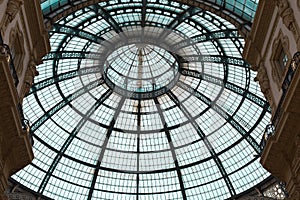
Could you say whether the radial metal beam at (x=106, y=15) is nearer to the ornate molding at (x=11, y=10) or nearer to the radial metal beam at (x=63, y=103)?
the radial metal beam at (x=63, y=103)

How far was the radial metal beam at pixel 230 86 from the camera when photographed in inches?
1355

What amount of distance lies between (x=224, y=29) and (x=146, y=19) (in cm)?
680

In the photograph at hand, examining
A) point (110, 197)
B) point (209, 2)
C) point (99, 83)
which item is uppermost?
point (209, 2)

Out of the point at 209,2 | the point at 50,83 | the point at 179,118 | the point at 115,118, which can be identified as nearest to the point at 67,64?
the point at 50,83

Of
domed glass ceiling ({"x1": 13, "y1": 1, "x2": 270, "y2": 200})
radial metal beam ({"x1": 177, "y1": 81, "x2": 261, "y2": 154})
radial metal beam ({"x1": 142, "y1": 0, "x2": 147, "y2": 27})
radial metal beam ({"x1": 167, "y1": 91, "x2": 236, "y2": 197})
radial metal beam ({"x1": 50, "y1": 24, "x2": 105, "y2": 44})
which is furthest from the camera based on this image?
radial metal beam ({"x1": 167, "y1": 91, "x2": 236, "y2": 197})

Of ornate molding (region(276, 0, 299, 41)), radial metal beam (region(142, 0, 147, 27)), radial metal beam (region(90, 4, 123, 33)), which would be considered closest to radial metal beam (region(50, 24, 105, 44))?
radial metal beam (region(90, 4, 123, 33))

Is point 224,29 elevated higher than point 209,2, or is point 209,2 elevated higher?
point 209,2

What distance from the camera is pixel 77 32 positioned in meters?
32.1

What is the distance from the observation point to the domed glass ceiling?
3403 cm

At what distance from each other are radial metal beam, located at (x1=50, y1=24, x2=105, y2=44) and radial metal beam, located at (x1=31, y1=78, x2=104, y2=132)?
18.7 ft

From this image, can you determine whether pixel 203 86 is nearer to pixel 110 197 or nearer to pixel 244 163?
pixel 244 163

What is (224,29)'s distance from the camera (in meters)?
30.7

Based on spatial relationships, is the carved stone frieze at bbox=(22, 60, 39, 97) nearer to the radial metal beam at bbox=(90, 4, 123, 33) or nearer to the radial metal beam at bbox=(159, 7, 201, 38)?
the radial metal beam at bbox=(90, 4, 123, 33)

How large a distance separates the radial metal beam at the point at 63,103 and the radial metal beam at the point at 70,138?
178 cm
